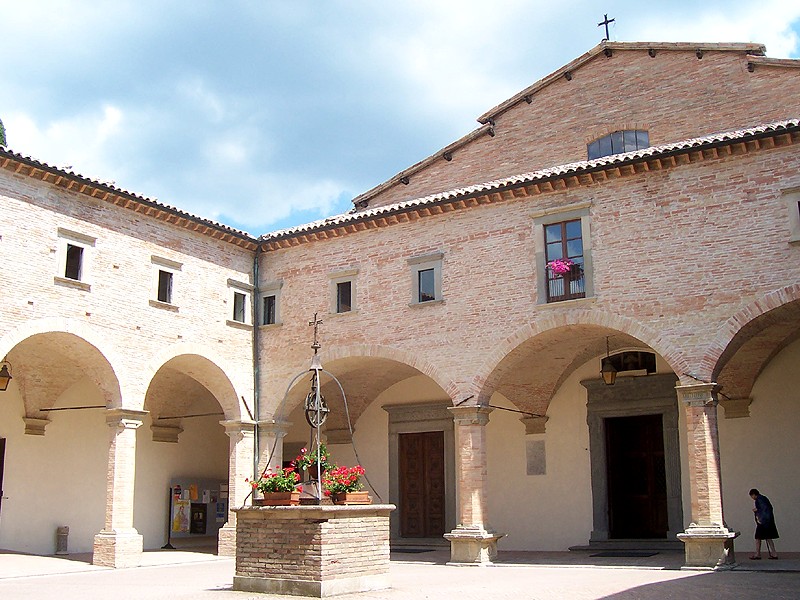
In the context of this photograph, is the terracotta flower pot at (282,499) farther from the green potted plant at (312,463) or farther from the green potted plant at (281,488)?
the green potted plant at (312,463)

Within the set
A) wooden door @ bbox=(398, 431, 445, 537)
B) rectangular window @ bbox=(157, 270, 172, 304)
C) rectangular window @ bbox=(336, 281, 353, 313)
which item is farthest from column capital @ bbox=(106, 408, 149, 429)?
wooden door @ bbox=(398, 431, 445, 537)

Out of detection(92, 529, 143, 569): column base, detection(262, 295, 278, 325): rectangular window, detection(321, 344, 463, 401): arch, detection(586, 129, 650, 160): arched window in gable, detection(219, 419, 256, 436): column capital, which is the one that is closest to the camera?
detection(92, 529, 143, 569): column base

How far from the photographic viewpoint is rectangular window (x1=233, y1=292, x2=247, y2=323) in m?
18.8

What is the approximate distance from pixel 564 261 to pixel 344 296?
4813mm

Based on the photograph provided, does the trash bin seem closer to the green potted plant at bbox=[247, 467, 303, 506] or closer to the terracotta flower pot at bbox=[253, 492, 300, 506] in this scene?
the green potted plant at bbox=[247, 467, 303, 506]

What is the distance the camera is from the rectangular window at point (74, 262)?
1569 centimetres

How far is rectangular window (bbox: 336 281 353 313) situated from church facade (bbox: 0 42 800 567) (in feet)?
0.23

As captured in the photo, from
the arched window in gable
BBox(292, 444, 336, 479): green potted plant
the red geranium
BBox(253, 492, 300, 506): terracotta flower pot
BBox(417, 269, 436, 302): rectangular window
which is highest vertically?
the arched window in gable

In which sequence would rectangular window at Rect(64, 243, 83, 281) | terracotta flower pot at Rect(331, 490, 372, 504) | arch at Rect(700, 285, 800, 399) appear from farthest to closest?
rectangular window at Rect(64, 243, 83, 281), arch at Rect(700, 285, 800, 399), terracotta flower pot at Rect(331, 490, 372, 504)

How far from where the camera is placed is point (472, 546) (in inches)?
605

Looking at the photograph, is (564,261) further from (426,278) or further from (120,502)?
(120,502)

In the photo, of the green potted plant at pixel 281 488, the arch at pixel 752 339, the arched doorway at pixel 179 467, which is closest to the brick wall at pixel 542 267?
the arch at pixel 752 339

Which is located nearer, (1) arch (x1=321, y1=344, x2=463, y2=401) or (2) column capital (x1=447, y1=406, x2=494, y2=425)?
(2) column capital (x1=447, y1=406, x2=494, y2=425)

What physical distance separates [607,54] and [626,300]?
23.0 ft
